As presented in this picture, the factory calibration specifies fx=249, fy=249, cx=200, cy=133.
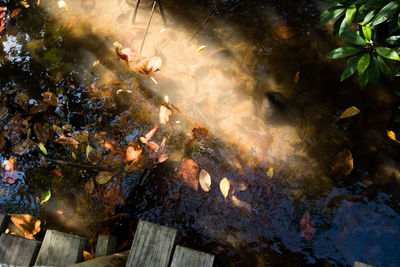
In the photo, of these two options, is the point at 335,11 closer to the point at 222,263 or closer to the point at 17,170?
the point at 222,263

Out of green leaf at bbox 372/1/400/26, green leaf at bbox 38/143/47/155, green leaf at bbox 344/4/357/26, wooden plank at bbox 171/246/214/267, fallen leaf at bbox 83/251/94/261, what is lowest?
fallen leaf at bbox 83/251/94/261

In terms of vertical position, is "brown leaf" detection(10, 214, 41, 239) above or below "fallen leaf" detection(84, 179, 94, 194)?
below

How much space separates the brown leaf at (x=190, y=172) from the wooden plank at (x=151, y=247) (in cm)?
79

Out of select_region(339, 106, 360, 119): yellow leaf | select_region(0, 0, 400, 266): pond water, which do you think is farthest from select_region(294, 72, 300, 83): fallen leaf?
select_region(339, 106, 360, 119): yellow leaf

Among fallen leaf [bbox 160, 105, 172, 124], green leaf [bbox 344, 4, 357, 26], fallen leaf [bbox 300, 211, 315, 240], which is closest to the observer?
green leaf [bbox 344, 4, 357, 26]

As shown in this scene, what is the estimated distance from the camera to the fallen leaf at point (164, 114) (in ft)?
8.48

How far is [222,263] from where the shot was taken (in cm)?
214

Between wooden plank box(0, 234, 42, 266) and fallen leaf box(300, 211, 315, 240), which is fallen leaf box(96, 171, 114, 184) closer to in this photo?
wooden plank box(0, 234, 42, 266)

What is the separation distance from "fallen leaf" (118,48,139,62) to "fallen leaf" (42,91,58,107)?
0.88 metres

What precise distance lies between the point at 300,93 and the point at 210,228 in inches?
61.9

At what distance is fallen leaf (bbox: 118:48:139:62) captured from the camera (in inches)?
114

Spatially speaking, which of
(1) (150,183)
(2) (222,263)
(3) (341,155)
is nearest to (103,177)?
(1) (150,183)

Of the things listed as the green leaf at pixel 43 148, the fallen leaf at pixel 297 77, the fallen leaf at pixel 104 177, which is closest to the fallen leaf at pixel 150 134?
the fallen leaf at pixel 104 177

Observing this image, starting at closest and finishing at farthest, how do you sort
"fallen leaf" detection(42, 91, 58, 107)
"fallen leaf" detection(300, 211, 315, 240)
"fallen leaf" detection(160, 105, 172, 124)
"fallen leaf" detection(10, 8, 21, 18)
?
1. "fallen leaf" detection(300, 211, 315, 240)
2. "fallen leaf" detection(160, 105, 172, 124)
3. "fallen leaf" detection(42, 91, 58, 107)
4. "fallen leaf" detection(10, 8, 21, 18)
